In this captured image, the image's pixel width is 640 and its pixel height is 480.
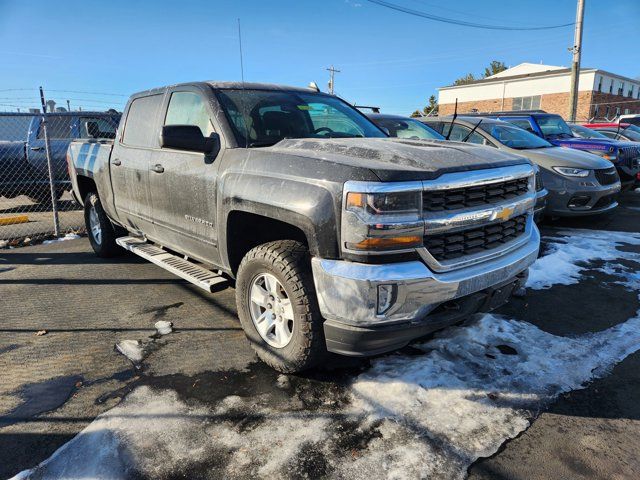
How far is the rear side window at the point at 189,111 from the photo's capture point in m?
3.59

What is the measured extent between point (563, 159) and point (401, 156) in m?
5.22

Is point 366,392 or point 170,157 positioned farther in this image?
point 170,157

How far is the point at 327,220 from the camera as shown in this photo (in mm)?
2449

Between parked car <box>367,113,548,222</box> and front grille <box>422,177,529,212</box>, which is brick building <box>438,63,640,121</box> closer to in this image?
parked car <box>367,113,548,222</box>

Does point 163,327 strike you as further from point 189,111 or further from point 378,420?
point 378,420

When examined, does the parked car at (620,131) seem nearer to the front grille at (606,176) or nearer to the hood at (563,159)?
the front grille at (606,176)

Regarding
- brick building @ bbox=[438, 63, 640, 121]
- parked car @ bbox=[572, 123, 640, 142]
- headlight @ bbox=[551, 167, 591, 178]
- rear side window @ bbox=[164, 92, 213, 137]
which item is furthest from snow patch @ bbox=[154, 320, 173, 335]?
brick building @ bbox=[438, 63, 640, 121]

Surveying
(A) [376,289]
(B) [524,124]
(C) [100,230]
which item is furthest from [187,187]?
(B) [524,124]

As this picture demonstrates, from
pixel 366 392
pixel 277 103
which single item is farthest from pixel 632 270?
pixel 277 103

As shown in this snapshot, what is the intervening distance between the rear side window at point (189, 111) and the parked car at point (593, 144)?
756 cm

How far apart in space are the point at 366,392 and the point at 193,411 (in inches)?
40.4

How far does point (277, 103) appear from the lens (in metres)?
3.79

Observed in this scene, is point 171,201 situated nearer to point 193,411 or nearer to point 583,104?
point 193,411

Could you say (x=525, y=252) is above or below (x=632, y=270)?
above
